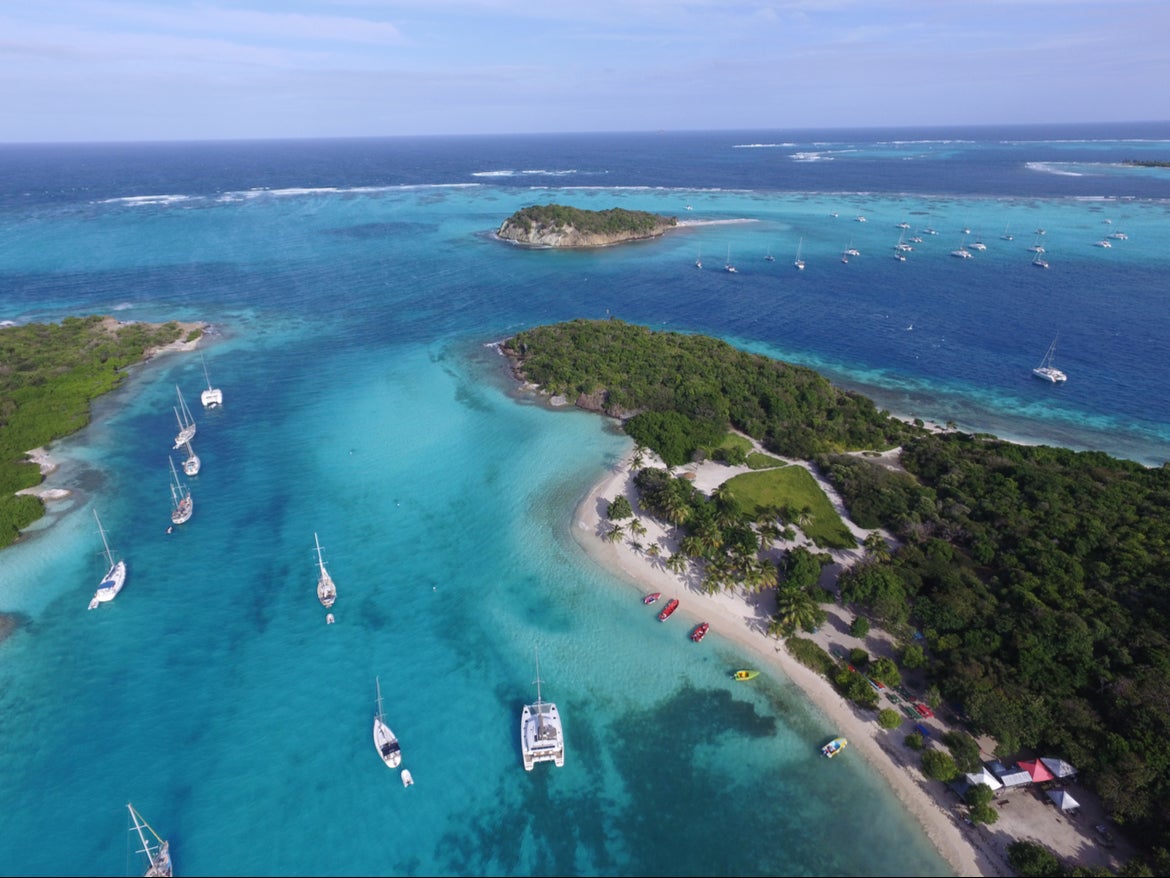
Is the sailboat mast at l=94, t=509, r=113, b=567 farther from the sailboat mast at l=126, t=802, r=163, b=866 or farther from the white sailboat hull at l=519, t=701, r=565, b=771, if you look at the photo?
the white sailboat hull at l=519, t=701, r=565, b=771

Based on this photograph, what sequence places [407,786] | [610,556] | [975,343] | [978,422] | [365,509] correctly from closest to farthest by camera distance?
[407,786] < [610,556] < [365,509] < [978,422] < [975,343]

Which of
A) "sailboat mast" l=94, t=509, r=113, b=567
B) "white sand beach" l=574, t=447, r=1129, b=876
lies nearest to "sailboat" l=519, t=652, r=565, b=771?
"white sand beach" l=574, t=447, r=1129, b=876

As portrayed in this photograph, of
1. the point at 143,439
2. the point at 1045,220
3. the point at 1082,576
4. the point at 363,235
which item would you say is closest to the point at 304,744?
the point at 143,439

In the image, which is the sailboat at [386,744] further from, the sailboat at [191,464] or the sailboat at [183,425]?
the sailboat at [183,425]

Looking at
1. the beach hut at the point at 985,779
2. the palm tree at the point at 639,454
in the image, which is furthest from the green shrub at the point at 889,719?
the palm tree at the point at 639,454

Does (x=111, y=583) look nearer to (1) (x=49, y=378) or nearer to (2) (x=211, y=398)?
(2) (x=211, y=398)

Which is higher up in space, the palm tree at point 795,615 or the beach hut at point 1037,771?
the palm tree at point 795,615

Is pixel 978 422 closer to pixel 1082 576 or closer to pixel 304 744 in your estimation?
pixel 1082 576
